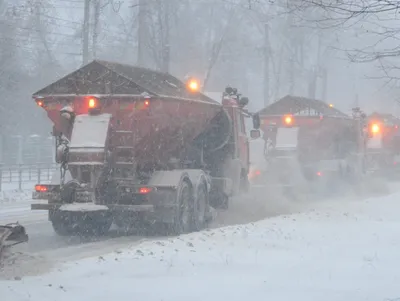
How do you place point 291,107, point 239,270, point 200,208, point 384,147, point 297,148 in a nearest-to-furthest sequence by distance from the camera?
point 239,270 → point 200,208 → point 297,148 → point 291,107 → point 384,147

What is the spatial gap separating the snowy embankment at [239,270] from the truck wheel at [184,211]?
1.15 m

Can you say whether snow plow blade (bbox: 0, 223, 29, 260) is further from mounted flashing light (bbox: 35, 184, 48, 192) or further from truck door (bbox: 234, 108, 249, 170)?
truck door (bbox: 234, 108, 249, 170)

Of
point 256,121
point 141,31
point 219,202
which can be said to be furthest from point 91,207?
point 141,31

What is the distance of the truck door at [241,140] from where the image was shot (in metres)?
17.7

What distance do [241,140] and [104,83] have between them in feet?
18.6

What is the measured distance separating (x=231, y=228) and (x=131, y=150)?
2.43 meters

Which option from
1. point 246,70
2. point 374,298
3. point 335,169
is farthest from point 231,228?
point 246,70

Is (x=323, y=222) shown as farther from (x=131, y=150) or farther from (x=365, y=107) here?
(x=365, y=107)

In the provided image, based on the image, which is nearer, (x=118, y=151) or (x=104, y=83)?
(x=118, y=151)

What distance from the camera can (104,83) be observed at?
13250 millimetres

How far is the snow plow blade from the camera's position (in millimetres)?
9172

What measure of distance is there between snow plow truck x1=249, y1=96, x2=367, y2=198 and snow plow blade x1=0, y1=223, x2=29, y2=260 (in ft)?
43.8

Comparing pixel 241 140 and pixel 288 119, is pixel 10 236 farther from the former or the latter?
pixel 288 119

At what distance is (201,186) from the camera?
49.5ft
